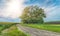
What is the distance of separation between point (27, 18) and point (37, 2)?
11.5 inches

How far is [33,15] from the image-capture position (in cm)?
244

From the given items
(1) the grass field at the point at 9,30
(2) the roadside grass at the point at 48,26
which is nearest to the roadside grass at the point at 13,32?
(1) the grass field at the point at 9,30

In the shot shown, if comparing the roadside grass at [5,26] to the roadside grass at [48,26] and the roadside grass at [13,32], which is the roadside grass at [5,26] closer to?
the roadside grass at [13,32]

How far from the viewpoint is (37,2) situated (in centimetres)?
247

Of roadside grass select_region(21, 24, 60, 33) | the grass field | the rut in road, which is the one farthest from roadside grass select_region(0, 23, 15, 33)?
roadside grass select_region(21, 24, 60, 33)

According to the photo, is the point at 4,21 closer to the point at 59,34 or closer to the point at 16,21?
the point at 16,21

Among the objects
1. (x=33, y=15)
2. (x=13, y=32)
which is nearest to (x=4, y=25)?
(x=13, y=32)

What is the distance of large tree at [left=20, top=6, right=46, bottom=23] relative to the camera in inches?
95.8

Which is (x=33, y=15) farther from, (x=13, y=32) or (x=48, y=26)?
(x=13, y=32)

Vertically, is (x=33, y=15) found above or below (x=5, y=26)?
above

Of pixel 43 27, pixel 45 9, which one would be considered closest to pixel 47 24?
pixel 43 27

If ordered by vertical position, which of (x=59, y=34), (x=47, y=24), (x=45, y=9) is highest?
(x=45, y=9)

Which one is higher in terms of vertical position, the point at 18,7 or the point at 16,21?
the point at 18,7

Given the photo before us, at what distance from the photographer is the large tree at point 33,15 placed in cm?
243
